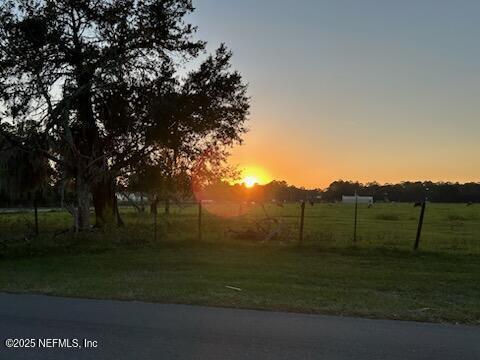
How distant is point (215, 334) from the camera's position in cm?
661

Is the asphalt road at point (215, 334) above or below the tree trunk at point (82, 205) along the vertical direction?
below

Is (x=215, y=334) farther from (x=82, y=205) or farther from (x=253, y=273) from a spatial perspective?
(x=82, y=205)

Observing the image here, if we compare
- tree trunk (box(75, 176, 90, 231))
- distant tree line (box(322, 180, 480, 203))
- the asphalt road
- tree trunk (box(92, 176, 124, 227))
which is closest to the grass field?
the asphalt road

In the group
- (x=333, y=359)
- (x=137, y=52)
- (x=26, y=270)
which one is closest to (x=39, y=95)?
(x=137, y=52)

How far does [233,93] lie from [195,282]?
44.0ft

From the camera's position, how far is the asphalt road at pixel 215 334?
19.1 ft

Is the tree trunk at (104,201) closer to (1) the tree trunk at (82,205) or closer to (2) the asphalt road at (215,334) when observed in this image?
(1) the tree trunk at (82,205)

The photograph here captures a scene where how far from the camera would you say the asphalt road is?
5816mm

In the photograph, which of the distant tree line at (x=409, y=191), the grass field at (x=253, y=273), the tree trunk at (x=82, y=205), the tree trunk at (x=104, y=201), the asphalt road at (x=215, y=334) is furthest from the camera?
the distant tree line at (x=409, y=191)

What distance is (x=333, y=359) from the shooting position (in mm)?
5672

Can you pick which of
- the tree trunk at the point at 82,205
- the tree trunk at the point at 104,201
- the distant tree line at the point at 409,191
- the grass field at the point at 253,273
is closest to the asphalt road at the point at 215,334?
the grass field at the point at 253,273

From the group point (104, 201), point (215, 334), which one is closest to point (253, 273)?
point (215, 334)

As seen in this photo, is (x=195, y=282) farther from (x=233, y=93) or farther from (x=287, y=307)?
(x=233, y=93)

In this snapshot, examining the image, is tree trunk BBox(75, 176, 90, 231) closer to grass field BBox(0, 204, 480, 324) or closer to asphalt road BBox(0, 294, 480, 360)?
grass field BBox(0, 204, 480, 324)
